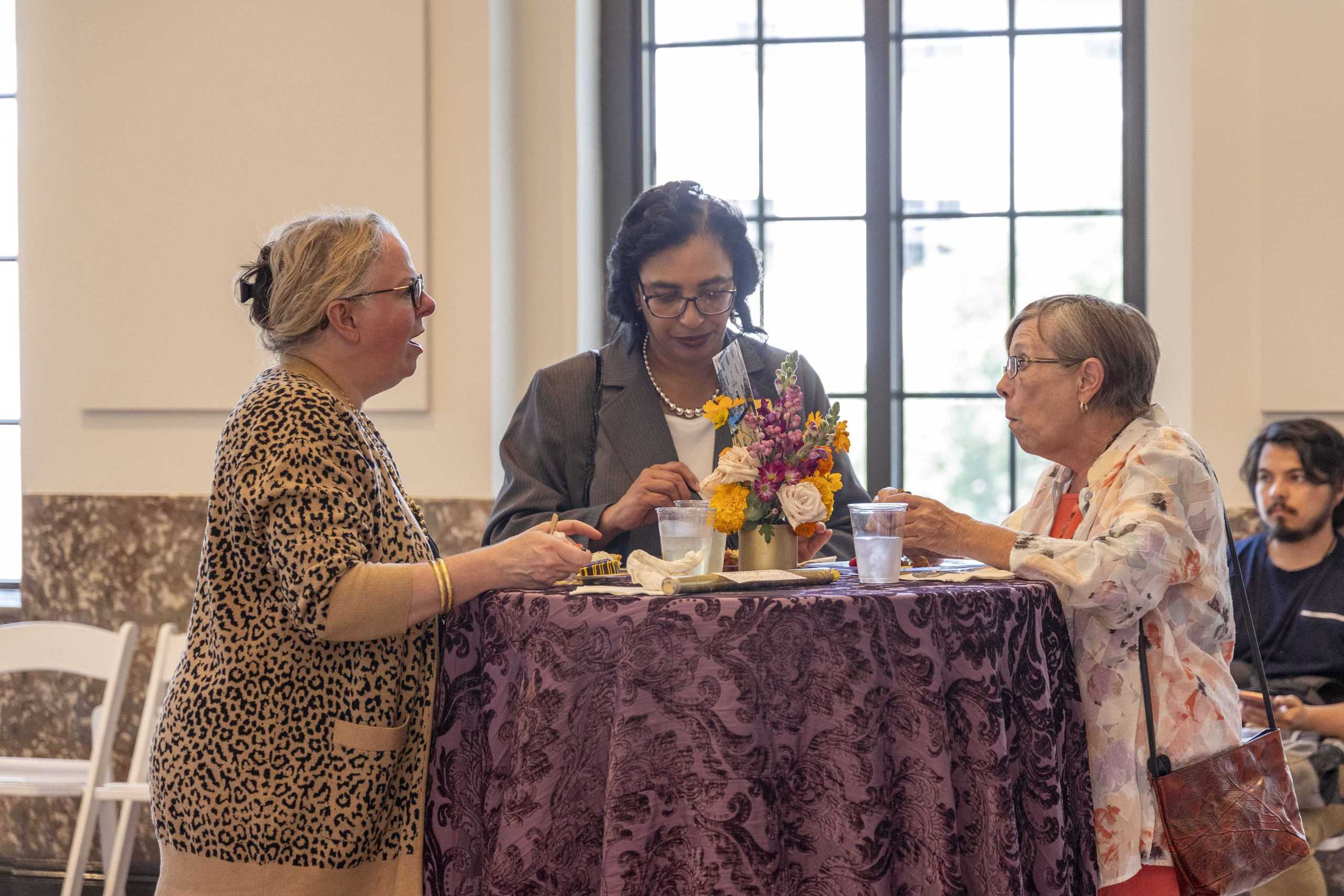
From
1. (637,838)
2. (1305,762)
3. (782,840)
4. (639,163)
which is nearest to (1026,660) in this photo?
(782,840)

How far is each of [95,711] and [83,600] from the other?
40cm

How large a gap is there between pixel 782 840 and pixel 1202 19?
3110 millimetres

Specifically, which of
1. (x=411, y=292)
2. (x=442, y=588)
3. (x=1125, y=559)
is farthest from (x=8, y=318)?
(x=1125, y=559)

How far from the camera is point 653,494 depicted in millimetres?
2369

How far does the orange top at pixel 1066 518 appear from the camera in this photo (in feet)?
7.75

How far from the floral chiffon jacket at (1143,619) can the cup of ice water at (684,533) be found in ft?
1.66

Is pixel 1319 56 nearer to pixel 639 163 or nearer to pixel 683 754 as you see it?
pixel 639 163

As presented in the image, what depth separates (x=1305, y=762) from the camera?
309 cm

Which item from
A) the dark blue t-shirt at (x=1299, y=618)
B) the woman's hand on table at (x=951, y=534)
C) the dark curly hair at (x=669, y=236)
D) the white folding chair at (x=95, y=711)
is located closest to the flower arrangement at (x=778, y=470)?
the woman's hand on table at (x=951, y=534)

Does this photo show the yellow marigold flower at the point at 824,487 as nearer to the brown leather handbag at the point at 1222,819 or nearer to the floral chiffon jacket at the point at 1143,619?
the floral chiffon jacket at the point at 1143,619

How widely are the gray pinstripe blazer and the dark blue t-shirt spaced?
133 cm

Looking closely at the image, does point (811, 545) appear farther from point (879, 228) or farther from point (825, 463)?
point (879, 228)

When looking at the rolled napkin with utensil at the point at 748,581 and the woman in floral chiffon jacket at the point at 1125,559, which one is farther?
the woman in floral chiffon jacket at the point at 1125,559

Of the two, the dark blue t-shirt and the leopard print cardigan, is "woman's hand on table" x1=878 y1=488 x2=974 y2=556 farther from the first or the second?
the dark blue t-shirt
